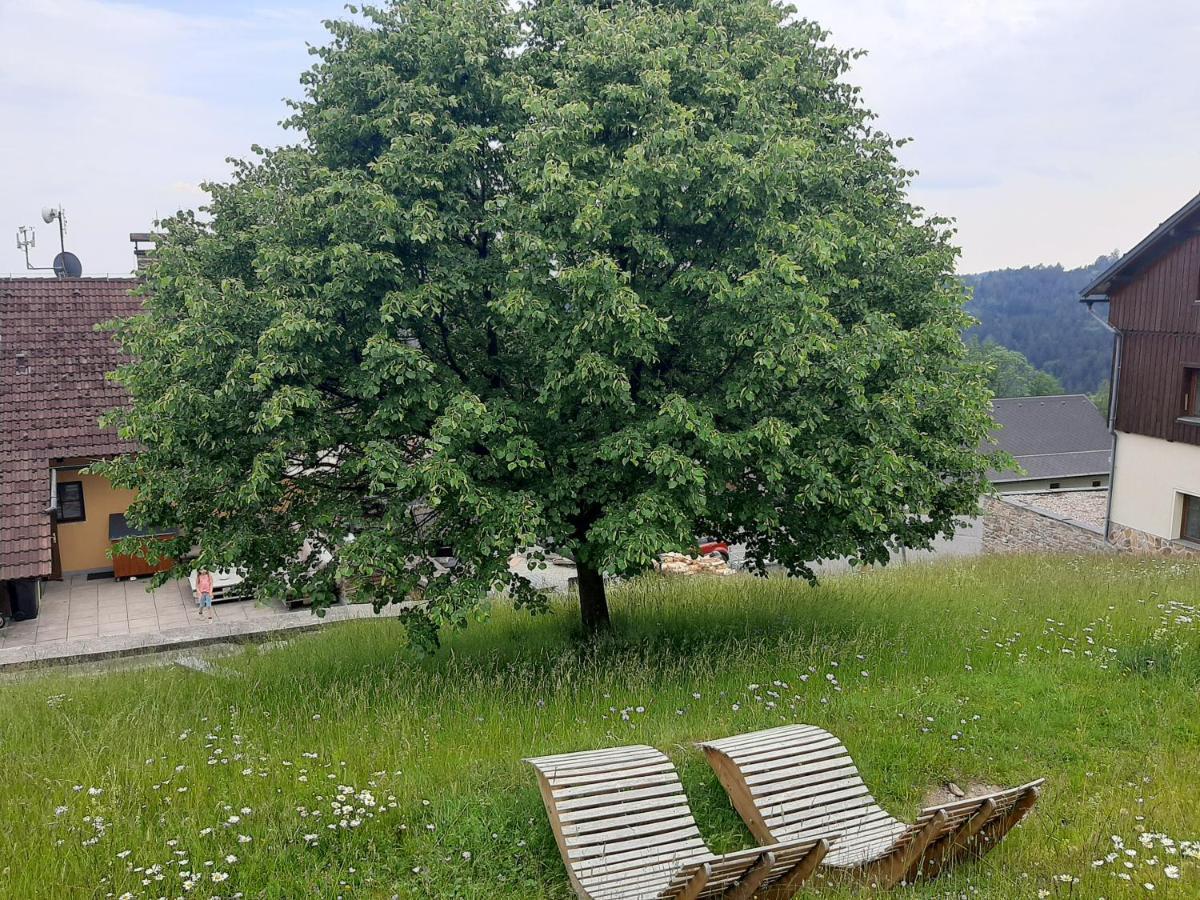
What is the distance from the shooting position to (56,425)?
65.1 feet

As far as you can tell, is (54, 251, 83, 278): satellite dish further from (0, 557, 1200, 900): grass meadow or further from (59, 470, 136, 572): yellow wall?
(0, 557, 1200, 900): grass meadow

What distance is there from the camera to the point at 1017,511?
2700 centimetres

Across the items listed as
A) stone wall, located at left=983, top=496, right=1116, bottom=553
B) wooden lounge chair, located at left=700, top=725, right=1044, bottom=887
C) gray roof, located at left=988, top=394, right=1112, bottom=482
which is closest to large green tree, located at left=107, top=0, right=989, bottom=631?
wooden lounge chair, located at left=700, top=725, right=1044, bottom=887

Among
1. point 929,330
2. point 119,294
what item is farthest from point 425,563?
point 119,294

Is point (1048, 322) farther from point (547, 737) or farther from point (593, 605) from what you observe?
point (547, 737)

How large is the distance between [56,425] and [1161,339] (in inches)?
1045

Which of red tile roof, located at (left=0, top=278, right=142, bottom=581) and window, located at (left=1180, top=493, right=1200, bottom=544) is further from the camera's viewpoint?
window, located at (left=1180, top=493, right=1200, bottom=544)

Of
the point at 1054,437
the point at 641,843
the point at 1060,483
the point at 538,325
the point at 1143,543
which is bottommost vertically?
the point at 1060,483

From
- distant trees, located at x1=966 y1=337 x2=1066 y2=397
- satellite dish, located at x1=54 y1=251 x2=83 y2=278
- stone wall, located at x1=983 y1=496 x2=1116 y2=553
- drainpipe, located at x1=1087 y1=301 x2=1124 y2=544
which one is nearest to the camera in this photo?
drainpipe, located at x1=1087 y1=301 x2=1124 y2=544

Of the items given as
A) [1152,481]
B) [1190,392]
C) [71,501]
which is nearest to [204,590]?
[71,501]

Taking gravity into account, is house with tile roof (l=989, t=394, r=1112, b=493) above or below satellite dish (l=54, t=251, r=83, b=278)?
below

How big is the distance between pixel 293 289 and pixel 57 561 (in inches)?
628

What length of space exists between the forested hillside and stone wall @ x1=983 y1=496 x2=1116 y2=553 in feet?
274

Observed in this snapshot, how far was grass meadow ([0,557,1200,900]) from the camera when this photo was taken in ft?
19.8
